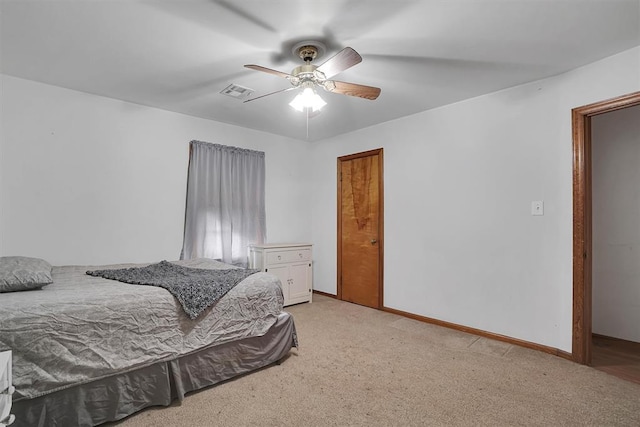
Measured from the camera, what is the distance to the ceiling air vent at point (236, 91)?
2.89 metres

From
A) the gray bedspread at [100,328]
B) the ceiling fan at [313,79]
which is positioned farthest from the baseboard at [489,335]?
the ceiling fan at [313,79]

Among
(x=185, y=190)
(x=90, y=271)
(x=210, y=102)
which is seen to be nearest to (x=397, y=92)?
(x=210, y=102)

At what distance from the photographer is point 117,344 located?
68.6 inches

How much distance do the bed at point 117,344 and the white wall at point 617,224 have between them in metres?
3.19

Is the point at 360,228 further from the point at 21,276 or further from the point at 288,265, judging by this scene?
the point at 21,276

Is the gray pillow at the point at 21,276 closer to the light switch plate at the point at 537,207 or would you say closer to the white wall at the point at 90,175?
the white wall at the point at 90,175

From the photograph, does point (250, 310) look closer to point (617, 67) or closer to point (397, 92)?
point (397, 92)

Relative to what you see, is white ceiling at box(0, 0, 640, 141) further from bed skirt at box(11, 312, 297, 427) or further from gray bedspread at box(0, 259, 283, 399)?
bed skirt at box(11, 312, 297, 427)

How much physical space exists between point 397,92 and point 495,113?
931 millimetres

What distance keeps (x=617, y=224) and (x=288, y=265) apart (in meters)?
3.45

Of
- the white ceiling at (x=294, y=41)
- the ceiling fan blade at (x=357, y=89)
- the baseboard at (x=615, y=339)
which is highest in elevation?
the white ceiling at (x=294, y=41)

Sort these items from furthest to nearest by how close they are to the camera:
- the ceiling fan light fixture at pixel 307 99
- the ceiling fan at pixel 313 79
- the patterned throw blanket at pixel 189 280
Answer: the ceiling fan light fixture at pixel 307 99, the ceiling fan at pixel 313 79, the patterned throw blanket at pixel 189 280

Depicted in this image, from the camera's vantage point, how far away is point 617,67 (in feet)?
7.59

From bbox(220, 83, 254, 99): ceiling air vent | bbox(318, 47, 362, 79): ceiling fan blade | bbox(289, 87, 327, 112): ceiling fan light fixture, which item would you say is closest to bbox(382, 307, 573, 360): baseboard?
bbox(289, 87, 327, 112): ceiling fan light fixture
